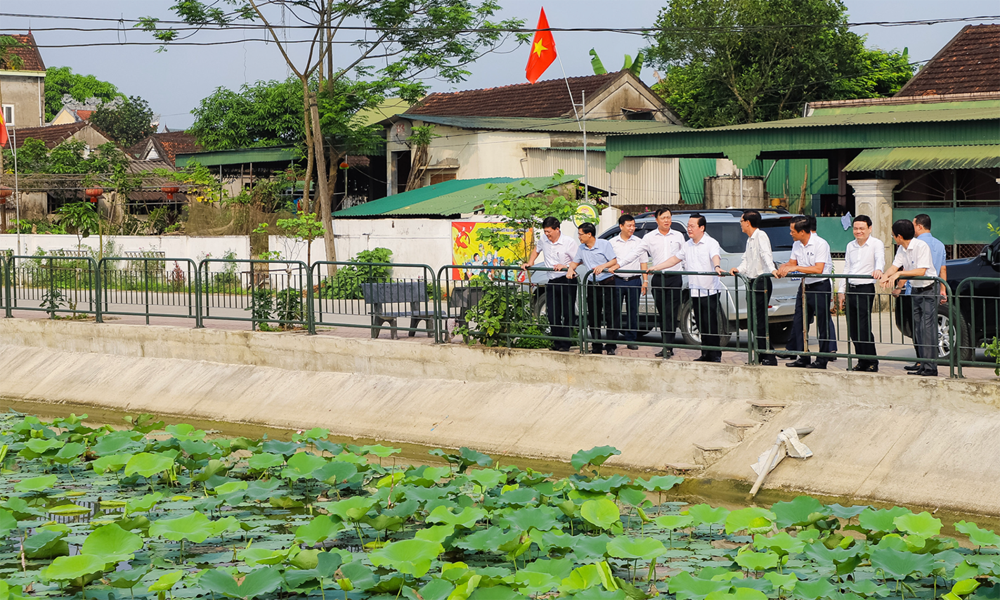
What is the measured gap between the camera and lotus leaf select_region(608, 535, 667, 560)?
5719mm

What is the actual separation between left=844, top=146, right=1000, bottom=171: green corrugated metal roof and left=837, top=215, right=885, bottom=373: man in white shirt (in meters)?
8.11

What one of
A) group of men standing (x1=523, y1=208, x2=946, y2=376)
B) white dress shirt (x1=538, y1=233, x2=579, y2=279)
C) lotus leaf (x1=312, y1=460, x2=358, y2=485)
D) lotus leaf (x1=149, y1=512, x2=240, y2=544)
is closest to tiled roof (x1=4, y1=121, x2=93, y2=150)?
white dress shirt (x1=538, y1=233, x2=579, y2=279)

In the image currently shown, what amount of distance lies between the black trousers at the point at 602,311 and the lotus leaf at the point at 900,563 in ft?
19.0

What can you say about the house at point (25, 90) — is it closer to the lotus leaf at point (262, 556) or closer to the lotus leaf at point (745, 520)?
the lotus leaf at point (262, 556)

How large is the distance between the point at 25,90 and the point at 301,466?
64.4 m

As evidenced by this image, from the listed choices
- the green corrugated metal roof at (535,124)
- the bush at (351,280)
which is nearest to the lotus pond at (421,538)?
the bush at (351,280)

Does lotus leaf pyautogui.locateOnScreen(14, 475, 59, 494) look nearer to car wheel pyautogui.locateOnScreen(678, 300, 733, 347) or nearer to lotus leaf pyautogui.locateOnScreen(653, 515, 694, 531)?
lotus leaf pyautogui.locateOnScreen(653, 515, 694, 531)

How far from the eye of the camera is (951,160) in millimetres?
17281

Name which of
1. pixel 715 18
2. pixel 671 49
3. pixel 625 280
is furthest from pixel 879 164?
pixel 671 49

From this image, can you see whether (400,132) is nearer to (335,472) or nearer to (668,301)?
(668,301)

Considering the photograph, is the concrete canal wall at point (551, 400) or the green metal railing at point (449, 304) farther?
the green metal railing at point (449, 304)

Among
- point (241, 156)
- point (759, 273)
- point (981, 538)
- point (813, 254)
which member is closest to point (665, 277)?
point (759, 273)

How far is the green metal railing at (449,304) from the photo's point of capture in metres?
9.76

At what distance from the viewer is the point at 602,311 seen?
37.4 ft
